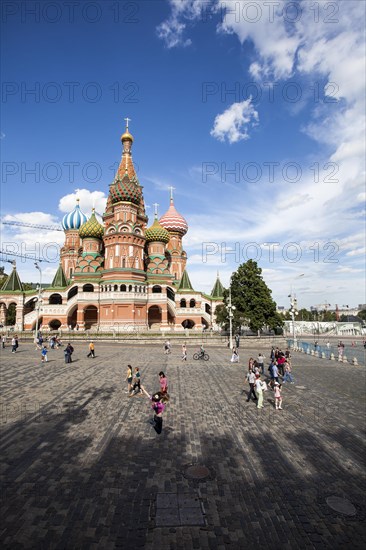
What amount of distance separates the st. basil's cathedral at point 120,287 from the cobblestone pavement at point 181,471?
30.5 metres

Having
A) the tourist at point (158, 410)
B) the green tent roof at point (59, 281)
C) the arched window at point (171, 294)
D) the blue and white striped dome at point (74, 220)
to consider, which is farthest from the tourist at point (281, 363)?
the blue and white striped dome at point (74, 220)

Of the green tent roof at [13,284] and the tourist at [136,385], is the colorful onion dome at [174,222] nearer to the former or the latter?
the green tent roof at [13,284]

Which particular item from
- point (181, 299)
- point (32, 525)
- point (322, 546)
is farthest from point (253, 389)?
point (181, 299)

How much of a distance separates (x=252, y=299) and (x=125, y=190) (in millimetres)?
25975

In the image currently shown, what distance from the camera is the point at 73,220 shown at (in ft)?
208

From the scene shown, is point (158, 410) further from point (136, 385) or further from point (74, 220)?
point (74, 220)

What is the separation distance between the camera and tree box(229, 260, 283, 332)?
38781mm

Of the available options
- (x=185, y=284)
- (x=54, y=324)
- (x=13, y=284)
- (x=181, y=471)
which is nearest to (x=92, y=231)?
(x=13, y=284)

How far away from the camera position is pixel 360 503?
6.27 metres

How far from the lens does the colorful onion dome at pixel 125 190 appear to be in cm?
4862

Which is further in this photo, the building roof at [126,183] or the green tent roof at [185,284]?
the green tent roof at [185,284]

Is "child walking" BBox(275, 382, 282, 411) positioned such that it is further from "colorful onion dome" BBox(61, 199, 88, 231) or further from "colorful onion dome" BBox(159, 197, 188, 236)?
"colorful onion dome" BBox(61, 199, 88, 231)

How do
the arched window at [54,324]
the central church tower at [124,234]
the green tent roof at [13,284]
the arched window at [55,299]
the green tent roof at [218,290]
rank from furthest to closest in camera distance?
the green tent roof at [218,290] < the arched window at [55,299] < the green tent roof at [13,284] < the arched window at [54,324] < the central church tower at [124,234]

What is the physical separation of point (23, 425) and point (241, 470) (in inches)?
276
